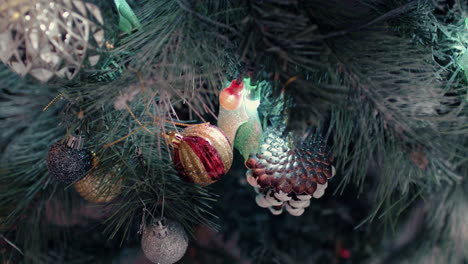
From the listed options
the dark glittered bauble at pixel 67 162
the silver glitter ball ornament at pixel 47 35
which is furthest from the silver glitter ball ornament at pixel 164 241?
the silver glitter ball ornament at pixel 47 35

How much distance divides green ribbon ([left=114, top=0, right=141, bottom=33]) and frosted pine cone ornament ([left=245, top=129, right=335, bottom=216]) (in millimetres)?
186

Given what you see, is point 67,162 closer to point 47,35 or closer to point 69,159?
point 69,159

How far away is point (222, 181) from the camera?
0.67 metres

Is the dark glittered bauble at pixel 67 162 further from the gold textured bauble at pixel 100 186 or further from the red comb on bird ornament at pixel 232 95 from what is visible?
the red comb on bird ornament at pixel 232 95

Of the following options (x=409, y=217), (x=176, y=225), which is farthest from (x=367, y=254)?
(x=176, y=225)

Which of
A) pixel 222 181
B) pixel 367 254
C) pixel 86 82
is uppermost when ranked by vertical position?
pixel 86 82

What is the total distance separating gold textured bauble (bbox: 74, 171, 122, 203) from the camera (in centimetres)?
46

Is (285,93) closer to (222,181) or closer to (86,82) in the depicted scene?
(86,82)

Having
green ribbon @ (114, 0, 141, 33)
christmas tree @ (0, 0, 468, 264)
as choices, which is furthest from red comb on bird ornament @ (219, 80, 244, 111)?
green ribbon @ (114, 0, 141, 33)

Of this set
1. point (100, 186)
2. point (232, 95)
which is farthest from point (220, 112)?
point (100, 186)

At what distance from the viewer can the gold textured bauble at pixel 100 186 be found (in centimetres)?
46

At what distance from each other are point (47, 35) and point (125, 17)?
0.32ft

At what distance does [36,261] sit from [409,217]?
0.55m

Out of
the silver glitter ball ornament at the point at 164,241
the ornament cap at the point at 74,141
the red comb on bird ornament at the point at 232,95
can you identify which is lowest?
the silver glitter ball ornament at the point at 164,241
